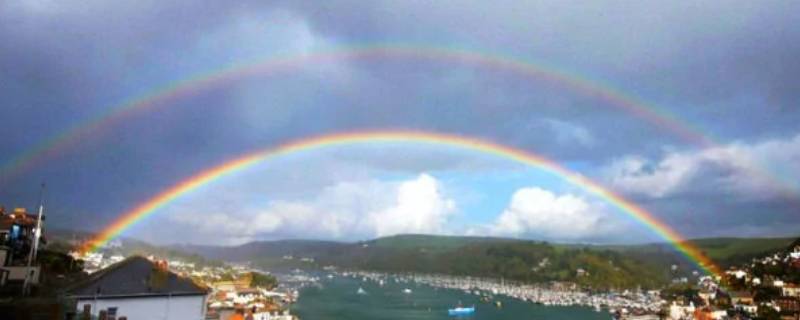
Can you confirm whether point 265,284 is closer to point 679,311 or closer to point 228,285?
point 228,285

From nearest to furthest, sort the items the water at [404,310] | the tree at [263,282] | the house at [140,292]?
1. the house at [140,292]
2. the water at [404,310]
3. the tree at [263,282]

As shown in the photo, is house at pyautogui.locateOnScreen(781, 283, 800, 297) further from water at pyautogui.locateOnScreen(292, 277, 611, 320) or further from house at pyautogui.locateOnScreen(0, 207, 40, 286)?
house at pyautogui.locateOnScreen(0, 207, 40, 286)

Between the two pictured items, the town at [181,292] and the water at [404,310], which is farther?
the water at [404,310]

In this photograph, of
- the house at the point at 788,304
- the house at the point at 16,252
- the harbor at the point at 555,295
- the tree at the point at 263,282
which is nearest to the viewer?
the house at the point at 16,252

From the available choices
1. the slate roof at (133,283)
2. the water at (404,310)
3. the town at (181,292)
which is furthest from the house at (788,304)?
the slate roof at (133,283)

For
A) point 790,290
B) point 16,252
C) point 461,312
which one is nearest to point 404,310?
point 461,312

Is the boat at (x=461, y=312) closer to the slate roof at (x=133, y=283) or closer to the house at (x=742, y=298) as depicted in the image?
the house at (x=742, y=298)

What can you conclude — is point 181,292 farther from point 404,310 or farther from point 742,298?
point 404,310

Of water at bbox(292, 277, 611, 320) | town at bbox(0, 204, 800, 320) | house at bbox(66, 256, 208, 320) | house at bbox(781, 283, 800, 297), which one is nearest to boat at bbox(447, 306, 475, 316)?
water at bbox(292, 277, 611, 320)
